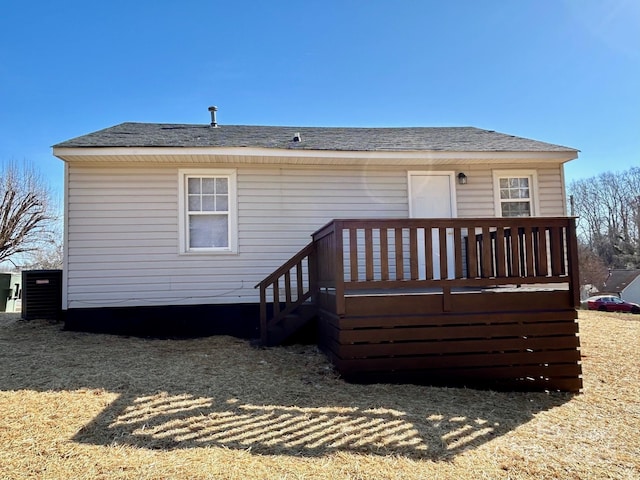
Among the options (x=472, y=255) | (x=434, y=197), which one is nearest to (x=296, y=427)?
(x=472, y=255)

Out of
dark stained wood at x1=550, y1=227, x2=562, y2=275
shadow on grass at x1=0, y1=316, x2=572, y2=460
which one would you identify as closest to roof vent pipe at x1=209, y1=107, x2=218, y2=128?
shadow on grass at x1=0, y1=316, x2=572, y2=460

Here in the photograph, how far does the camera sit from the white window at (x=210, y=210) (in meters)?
6.94

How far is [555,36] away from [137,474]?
10455 millimetres

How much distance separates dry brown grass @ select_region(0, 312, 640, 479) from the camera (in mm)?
2627

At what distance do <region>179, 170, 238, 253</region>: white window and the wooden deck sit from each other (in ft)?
8.78

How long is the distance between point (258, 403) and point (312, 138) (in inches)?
212

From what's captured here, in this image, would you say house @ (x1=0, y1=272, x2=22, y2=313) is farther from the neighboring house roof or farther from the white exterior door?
the neighboring house roof

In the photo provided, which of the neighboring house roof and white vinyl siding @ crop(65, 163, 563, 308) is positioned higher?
white vinyl siding @ crop(65, 163, 563, 308)

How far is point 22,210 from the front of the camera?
63.3ft

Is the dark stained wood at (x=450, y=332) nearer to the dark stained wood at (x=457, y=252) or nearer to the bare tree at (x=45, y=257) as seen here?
the dark stained wood at (x=457, y=252)

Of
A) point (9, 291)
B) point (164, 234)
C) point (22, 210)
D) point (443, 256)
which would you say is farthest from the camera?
point (22, 210)

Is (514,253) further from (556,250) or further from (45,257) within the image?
(45,257)

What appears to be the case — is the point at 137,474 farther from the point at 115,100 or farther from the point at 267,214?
the point at 115,100

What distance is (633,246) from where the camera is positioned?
131ft
